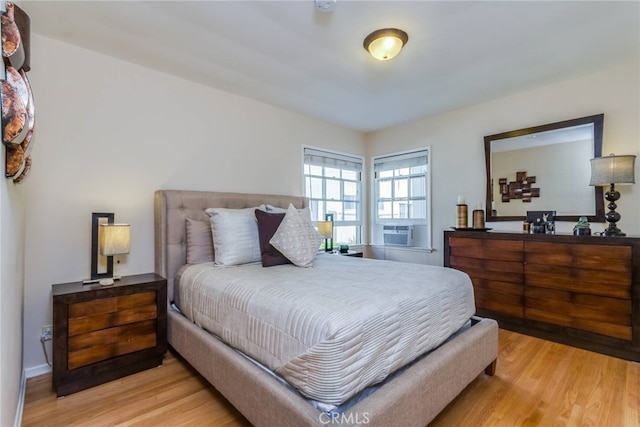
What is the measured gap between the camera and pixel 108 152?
2459mm

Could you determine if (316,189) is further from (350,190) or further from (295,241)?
(295,241)

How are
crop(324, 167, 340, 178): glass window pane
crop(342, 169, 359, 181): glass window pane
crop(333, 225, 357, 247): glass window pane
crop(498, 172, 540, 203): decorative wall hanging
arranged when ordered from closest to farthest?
crop(498, 172, 540, 203): decorative wall hanging
crop(324, 167, 340, 178): glass window pane
crop(333, 225, 357, 247): glass window pane
crop(342, 169, 359, 181): glass window pane

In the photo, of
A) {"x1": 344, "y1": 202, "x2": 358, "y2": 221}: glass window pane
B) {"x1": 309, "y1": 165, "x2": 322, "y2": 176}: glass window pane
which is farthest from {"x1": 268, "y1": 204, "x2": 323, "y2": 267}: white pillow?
{"x1": 344, "y1": 202, "x2": 358, "y2": 221}: glass window pane

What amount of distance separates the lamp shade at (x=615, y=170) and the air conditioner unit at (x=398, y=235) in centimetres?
212

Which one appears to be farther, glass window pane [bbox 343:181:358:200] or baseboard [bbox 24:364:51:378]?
glass window pane [bbox 343:181:358:200]

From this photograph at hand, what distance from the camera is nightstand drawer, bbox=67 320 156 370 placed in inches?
75.4

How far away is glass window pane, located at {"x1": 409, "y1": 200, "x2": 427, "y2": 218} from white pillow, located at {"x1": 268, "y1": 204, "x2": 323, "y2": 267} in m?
2.21

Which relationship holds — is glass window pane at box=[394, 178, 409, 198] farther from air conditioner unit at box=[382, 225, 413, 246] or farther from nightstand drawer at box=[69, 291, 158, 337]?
nightstand drawer at box=[69, 291, 158, 337]

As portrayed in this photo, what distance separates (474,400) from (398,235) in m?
2.74

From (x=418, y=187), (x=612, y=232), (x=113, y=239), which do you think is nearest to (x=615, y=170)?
(x=612, y=232)

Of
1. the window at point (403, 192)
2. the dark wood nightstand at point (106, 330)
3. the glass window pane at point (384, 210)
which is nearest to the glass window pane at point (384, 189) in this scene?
the window at point (403, 192)

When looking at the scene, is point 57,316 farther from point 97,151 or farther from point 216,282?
point 97,151

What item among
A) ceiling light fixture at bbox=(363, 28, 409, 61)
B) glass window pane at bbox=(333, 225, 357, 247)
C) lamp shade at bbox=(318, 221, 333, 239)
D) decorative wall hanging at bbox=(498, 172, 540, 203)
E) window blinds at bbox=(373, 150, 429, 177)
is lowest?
glass window pane at bbox=(333, 225, 357, 247)

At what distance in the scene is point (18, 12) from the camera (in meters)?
1.23
